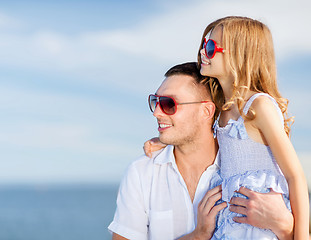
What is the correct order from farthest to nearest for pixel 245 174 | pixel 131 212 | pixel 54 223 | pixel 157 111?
pixel 54 223
pixel 157 111
pixel 131 212
pixel 245 174

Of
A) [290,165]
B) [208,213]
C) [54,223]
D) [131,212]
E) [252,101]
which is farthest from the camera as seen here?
[54,223]

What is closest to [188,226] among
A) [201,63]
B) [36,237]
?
[201,63]

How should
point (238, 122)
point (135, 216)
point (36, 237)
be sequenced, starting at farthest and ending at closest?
1. point (36, 237)
2. point (135, 216)
3. point (238, 122)

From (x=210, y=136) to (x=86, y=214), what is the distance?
63.3m

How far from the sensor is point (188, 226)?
16.0ft

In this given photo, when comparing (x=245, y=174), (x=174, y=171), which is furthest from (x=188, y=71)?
(x=245, y=174)

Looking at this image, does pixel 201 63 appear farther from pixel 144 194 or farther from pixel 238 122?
pixel 144 194

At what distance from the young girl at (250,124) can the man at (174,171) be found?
28 centimetres

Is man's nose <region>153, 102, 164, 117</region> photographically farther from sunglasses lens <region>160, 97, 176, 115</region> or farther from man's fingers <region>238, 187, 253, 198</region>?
man's fingers <region>238, 187, 253, 198</region>

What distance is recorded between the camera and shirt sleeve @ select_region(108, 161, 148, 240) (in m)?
4.88

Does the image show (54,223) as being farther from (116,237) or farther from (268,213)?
(268,213)

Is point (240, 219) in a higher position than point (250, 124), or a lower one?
lower

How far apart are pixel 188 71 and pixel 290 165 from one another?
1.49 meters

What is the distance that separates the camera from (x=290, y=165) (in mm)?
4059
